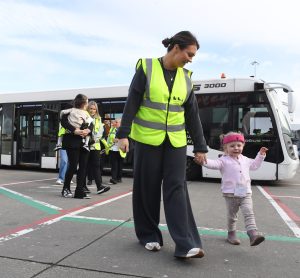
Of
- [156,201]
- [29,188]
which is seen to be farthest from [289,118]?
[156,201]

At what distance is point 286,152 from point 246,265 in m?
6.91

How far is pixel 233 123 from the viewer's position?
10250 millimetres

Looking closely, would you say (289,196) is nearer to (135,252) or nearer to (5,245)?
(135,252)

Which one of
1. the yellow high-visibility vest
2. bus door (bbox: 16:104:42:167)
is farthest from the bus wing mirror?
bus door (bbox: 16:104:42:167)

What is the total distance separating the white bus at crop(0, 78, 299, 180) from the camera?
980cm

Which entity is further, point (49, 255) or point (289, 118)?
point (289, 118)

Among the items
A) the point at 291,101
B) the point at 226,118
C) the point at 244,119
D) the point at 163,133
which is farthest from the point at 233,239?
the point at 291,101

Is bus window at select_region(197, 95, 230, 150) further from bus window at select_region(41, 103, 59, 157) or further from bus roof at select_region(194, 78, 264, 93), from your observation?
bus window at select_region(41, 103, 59, 157)

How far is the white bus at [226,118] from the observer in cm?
980

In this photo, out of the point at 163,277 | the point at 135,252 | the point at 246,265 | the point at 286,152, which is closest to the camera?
the point at 163,277

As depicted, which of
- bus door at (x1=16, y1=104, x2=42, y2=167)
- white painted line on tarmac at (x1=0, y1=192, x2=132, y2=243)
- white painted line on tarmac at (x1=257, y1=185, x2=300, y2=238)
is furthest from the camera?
bus door at (x1=16, y1=104, x2=42, y2=167)

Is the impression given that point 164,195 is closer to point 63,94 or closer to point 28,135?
point 63,94

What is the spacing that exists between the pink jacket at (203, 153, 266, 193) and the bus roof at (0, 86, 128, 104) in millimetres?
7886

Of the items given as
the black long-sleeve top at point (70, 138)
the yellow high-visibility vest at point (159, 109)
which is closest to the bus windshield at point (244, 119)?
the black long-sleeve top at point (70, 138)
